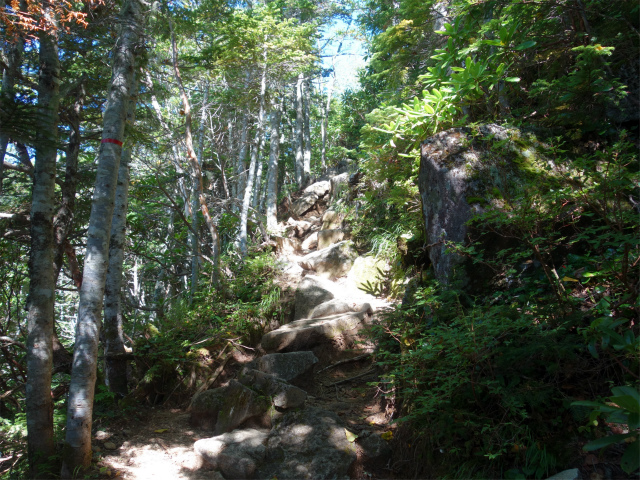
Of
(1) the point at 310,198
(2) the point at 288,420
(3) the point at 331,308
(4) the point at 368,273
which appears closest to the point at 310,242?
(1) the point at 310,198

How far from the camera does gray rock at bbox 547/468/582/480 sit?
7.56ft

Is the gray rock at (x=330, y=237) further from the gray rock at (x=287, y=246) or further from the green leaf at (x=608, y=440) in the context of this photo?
the green leaf at (x=608, y=440)

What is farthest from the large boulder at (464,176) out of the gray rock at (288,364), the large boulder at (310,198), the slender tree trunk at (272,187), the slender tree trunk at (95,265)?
the large boulder at (310,198)

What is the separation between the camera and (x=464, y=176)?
4.65m

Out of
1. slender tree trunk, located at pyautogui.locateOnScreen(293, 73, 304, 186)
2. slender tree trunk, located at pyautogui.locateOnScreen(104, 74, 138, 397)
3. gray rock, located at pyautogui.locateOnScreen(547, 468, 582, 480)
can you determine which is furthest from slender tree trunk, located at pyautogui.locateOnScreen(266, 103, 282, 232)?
gray rock, located at pyautogui.locateOnScreen(547, 468, 582, 480)

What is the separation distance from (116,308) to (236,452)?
3.40m

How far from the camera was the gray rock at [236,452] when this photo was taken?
3.57 metres

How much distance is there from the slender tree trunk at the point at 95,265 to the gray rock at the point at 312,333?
9.44 feet

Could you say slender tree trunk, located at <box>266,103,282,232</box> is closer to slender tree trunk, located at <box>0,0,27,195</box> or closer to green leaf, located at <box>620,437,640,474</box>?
slender tree trunk, located at <box>0,0,27,195</box>

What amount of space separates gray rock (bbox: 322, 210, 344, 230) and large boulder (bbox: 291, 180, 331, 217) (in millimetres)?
3182

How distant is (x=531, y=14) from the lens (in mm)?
4812

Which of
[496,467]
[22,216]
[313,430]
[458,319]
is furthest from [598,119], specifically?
[22,216]

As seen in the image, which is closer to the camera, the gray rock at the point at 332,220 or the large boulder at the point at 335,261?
the large boulder at the point at 335,261

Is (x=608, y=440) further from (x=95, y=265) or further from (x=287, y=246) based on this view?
(x=287, y=246)
